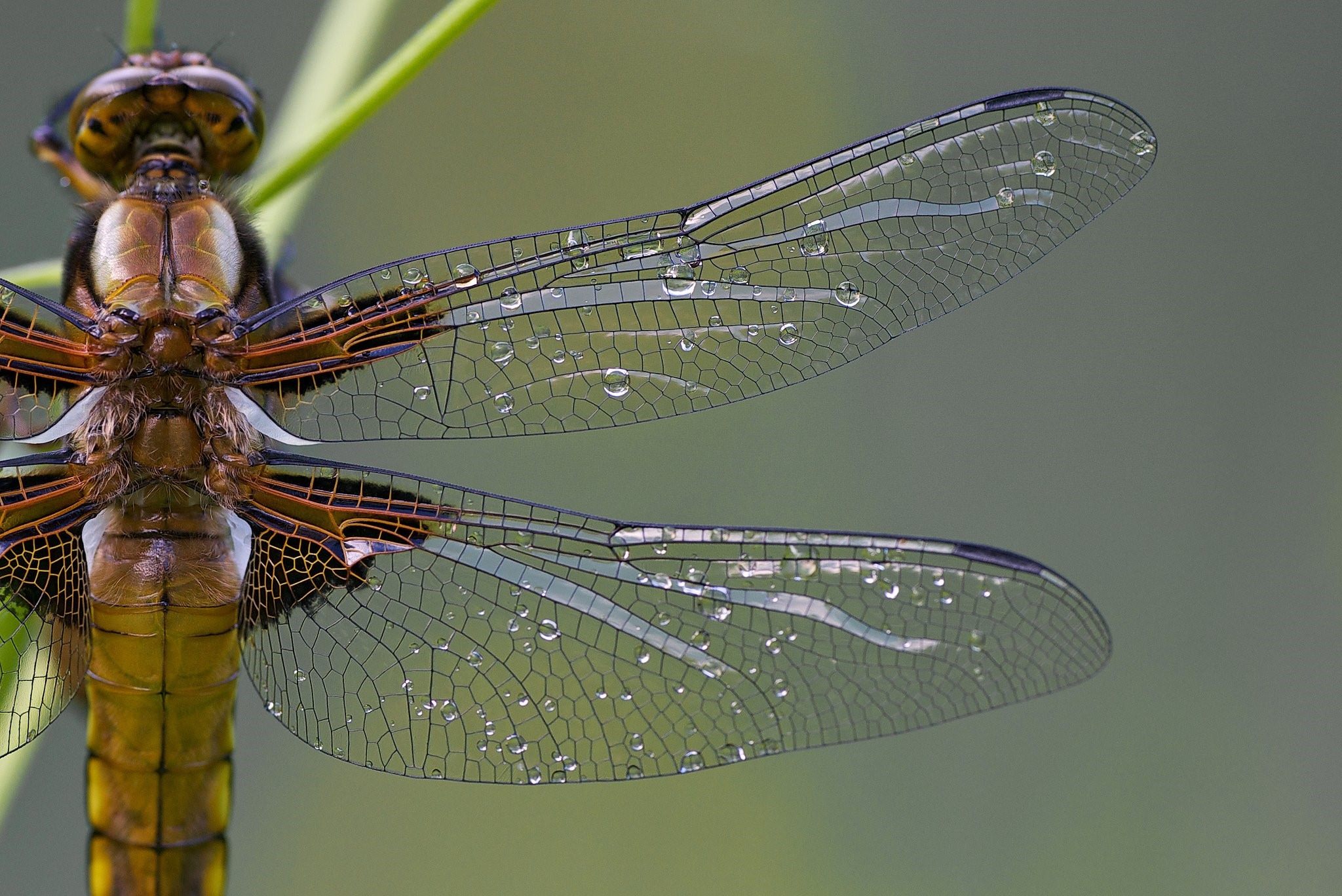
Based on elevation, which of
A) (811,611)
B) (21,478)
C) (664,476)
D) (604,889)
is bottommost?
(604,889)

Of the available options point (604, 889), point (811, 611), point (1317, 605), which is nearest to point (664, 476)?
point (604, 889)

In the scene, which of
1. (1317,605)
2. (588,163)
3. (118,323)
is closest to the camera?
(118,323)

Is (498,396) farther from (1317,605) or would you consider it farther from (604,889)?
(1317,605)

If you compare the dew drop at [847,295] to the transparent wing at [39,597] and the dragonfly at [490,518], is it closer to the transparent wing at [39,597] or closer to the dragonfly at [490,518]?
the dragonfly at [490,518]

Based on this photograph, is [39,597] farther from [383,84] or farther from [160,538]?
[383,84]

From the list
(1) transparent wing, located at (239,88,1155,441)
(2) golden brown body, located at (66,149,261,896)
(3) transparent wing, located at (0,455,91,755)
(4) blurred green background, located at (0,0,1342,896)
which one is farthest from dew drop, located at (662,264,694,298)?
(4) blurred green background, located at (0,0,1342,896)

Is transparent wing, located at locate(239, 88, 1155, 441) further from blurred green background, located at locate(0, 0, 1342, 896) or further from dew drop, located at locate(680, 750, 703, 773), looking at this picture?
blurred green background, located at locate(0, 0, 1342, 896)

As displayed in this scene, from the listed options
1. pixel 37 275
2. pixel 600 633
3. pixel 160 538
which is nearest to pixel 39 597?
pixel 160 538
